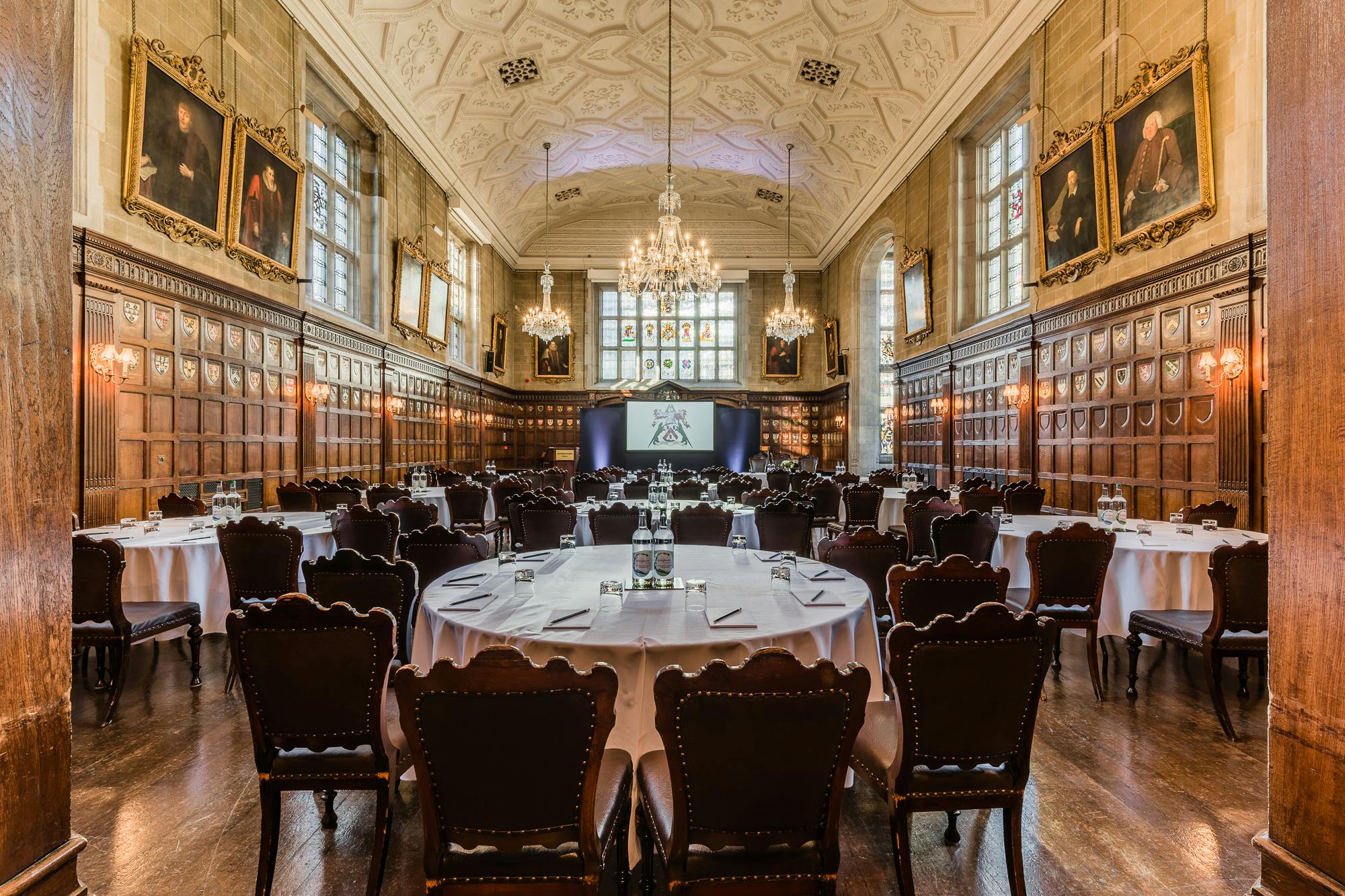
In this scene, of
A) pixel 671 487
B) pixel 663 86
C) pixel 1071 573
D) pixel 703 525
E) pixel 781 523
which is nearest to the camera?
pixel 1071 573

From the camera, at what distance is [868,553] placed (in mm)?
3783

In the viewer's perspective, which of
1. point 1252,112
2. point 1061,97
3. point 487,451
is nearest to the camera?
point 1252,112

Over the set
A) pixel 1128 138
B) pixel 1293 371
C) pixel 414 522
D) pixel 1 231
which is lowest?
pixel 414 522

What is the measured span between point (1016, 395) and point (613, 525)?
7020 mm

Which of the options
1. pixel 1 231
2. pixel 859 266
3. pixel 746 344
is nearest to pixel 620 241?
pixel 746 344

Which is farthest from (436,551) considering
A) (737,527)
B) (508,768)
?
(737,527)

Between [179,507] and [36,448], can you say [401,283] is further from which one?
[36,448]

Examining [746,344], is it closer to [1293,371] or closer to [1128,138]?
[1128,138]

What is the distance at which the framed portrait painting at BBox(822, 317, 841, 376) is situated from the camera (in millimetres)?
18453

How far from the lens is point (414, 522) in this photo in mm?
5984

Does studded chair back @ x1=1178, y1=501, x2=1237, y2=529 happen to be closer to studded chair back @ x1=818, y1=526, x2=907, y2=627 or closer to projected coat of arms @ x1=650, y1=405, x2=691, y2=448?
studded chair back @ x1=818, y1=526, x2=907, y2=627

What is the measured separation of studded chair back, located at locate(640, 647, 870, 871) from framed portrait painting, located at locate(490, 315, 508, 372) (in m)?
17.2

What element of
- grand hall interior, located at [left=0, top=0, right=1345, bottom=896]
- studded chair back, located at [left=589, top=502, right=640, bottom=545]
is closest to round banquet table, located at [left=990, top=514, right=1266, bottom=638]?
grand hall interior, located at [left=0, top=0, right=1345, bottom=896]

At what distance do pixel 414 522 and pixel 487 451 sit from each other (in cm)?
1222
